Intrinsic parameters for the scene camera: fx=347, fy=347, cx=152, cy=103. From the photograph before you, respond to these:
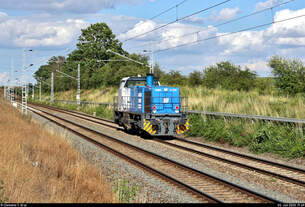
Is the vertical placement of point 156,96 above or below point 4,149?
above

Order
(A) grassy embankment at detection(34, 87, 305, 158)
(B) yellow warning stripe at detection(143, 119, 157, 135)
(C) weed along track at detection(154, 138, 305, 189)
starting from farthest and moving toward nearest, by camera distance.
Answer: (B) yellow warning stripe at detection(143, 119, 157, 135)
(A) grassy embankment at detection(34, 87, 305, 158)
(C) weed along track at detection(154, 138, 305, 189)

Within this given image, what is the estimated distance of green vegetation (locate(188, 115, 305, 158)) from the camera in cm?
1284

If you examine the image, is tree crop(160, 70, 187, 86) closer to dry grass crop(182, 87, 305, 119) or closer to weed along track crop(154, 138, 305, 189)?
dry grass crop(182, 87, 305, 119)

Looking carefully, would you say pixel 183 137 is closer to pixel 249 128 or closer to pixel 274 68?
pixel 249 128

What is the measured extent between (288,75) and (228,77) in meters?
10.6

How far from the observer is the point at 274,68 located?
1307 inches

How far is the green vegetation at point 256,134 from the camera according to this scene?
42.1ft

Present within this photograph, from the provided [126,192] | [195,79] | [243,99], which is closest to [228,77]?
[195,79]

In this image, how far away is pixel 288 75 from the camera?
1161 inches

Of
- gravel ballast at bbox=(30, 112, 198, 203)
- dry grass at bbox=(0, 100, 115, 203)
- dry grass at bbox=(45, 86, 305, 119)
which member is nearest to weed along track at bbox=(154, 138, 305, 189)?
gravel ballast at bbox=(30, 112, 198, 203)

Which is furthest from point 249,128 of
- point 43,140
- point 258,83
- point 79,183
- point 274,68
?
point 258,83

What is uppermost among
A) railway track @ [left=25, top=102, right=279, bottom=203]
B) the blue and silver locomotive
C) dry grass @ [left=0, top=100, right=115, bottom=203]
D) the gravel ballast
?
the blue and silver locomotive

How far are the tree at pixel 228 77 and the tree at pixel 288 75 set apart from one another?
3.36 meters

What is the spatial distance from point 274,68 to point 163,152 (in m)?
22.8
